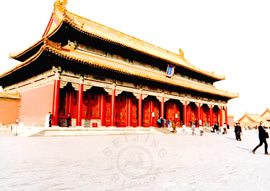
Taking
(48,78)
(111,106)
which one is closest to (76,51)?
(48,78)

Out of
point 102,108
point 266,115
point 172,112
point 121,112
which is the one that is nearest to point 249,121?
point 266,115

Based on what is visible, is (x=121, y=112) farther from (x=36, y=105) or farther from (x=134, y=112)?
(x=36, y=105)

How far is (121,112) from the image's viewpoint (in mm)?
17484

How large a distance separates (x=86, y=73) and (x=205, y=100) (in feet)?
57.9

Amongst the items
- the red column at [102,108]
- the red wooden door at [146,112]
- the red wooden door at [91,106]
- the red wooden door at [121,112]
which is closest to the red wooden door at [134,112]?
the red wooden door at [121,112]

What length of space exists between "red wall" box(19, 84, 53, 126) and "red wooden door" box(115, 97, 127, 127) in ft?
19.7

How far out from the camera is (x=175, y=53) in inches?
1112

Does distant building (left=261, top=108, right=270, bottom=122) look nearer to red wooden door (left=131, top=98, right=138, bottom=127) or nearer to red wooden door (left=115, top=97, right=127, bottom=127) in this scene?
red wooden door (left=131, top=98, right=138, bottom=127)

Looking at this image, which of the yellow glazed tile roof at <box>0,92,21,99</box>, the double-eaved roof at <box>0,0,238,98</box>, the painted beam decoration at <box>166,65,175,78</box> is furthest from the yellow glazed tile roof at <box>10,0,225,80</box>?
the yellow glazed tile roof at <box>0,92,21,99</box>

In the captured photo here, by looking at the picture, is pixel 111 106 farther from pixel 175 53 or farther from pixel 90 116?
pixel 175 53

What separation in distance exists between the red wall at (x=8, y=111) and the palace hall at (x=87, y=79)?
58 centimetres

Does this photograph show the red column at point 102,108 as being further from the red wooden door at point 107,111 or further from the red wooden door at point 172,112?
the red wooden door at point 172,112

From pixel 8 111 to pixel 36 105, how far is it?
15.1 ft

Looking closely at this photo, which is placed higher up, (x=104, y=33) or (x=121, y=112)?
(x=104, y=33)
